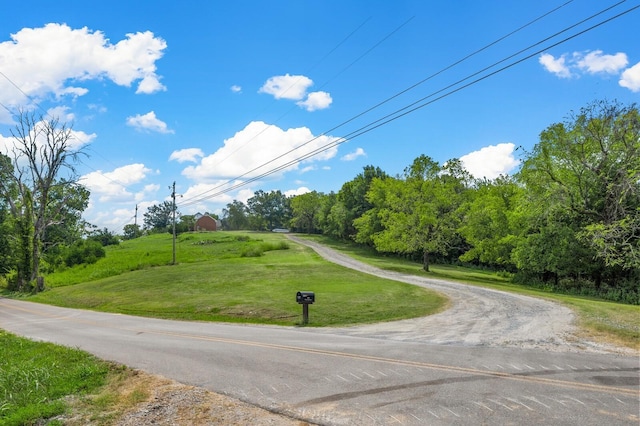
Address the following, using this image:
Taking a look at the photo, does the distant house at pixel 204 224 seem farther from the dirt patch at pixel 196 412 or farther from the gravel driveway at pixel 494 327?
the dirt patch at pixel 196 412

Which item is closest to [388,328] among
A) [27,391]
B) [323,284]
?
[27,391]

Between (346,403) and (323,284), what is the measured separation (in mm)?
21678

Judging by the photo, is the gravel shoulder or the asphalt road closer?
the asphalt road

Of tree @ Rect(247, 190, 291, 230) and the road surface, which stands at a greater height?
tree @ Rect(247, 190, 291, 230)

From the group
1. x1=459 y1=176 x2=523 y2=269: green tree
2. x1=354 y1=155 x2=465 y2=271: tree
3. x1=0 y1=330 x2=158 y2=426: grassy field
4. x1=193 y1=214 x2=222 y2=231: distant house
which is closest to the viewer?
x1=0 y1=330 x2=158 y2=426: grassy field

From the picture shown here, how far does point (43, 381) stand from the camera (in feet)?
29.0

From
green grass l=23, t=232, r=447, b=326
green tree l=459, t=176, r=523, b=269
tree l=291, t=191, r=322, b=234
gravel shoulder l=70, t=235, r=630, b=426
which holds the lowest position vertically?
green grass l=23, t=232, r=447, b=326

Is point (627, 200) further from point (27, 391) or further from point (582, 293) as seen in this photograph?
point (27, 391)

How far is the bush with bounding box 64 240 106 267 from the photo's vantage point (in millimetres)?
59819

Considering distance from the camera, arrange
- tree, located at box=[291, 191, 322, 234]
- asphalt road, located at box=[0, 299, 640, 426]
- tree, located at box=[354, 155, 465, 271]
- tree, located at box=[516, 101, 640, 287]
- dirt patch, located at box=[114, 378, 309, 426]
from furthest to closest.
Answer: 1. tree, located at box=[291, 191, 322, 234]
2. tree, located at box=[354, 155, 465, 271]
3. tree, located at box=[516, 101, 640, 287]
4. dirt patch, located at box=[114, 378, 309, 426]
5. asphalt road, located at box=[0, 299, 640, 426]

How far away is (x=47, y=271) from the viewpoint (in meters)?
58.1

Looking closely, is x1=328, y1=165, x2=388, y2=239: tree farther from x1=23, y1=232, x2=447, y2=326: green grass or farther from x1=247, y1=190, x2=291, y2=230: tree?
x1=247, y1=190, x2=291, y2=230: tree

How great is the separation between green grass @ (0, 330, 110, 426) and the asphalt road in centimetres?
81

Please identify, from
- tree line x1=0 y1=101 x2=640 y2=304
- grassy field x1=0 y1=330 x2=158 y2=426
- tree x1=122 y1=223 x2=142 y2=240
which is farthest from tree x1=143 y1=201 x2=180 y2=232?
grassy field x1=0 y1=330 x2=158 y2=426
